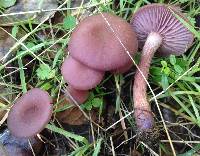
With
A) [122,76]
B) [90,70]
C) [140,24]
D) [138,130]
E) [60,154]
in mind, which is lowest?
[60,154]

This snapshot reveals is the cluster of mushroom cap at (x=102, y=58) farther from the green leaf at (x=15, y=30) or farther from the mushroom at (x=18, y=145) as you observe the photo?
the green leaf at (x=15, y=30)

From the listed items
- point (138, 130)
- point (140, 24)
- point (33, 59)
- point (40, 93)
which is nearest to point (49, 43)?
point (33, 59)

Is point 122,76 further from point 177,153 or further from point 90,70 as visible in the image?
point 177,153

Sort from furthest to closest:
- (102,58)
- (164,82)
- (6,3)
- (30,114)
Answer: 1. (6,3)
2. (164,82)
3. (30,114)
4. (102,58)

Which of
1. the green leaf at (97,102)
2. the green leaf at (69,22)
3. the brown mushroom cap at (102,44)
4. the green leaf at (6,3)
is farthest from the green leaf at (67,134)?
the green leaf at (6,3)

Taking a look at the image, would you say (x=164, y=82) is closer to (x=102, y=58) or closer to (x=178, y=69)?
(x=178, y=69)

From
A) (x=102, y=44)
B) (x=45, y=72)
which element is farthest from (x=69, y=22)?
(x=102, y=44)
